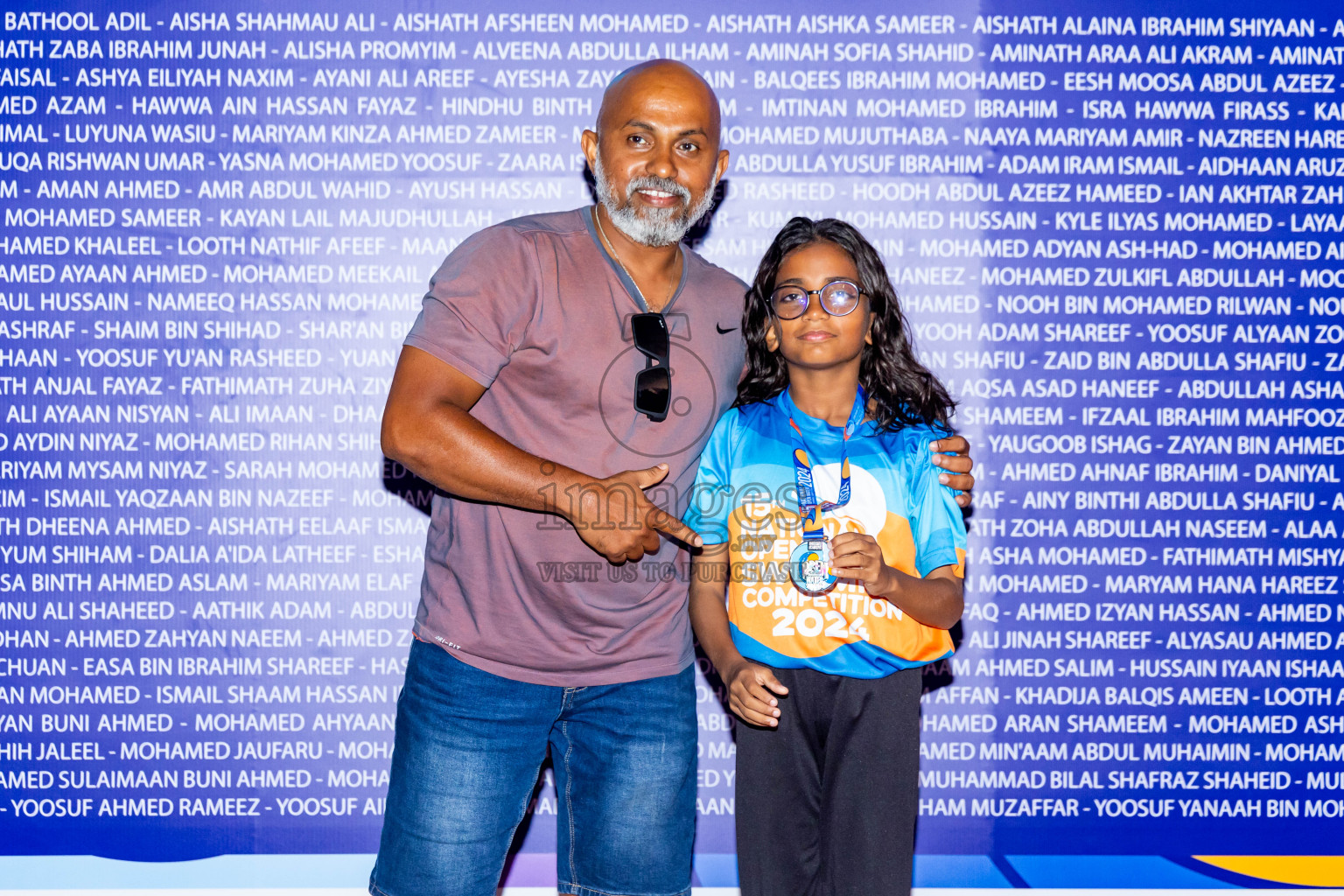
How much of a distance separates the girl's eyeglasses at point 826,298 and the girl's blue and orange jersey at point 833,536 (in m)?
0.25

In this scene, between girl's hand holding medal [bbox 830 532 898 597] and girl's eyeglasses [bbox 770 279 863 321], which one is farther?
girl's eyeglasses [bbox 770 279 863 321]

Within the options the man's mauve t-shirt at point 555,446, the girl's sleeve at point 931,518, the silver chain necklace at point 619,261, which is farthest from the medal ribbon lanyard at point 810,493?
the silver chain necklace at point 619,261

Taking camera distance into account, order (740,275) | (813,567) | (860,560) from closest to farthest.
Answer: (860,560), (813,567), (740,275)

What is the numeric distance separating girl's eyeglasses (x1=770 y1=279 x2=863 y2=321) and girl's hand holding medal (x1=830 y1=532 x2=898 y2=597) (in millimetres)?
527

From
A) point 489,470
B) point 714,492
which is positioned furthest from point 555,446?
point 714,492

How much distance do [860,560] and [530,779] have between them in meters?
0.96

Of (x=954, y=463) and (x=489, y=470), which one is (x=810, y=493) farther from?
(x=489, y=470)

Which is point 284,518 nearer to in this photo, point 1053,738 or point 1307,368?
point 1053,738

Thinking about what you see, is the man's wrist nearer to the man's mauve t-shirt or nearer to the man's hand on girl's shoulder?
the man's hand on girl's shoulder

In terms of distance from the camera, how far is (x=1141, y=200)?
285 centimetres

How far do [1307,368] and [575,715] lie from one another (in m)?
2.52

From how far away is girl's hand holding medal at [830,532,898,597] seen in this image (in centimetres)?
173

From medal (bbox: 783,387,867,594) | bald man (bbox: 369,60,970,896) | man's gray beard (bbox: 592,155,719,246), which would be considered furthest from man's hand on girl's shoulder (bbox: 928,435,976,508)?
man's gray beard (bbox: 592,155,719,246)

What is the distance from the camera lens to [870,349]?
2.18m
